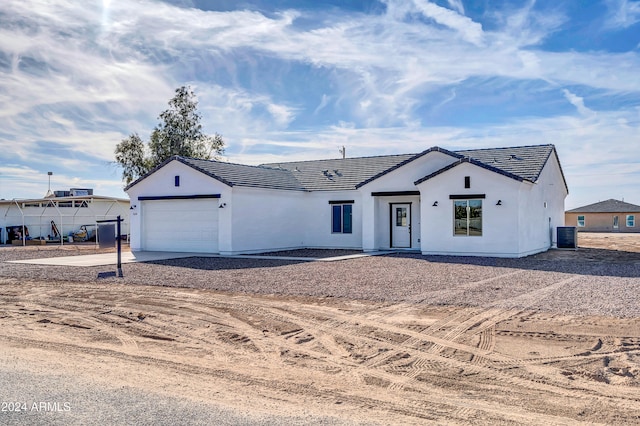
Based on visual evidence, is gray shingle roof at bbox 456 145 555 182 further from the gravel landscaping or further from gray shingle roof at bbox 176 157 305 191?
gray shingle roof at bbox 176 157 305 191

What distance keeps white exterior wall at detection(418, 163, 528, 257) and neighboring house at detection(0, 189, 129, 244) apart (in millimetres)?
23961

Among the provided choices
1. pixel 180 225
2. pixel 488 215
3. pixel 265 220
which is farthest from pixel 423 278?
pixel 180 225

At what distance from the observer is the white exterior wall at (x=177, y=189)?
22.3 meters

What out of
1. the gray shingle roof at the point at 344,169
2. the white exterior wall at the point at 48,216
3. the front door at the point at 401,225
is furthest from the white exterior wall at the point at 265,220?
the white exterior wall at the point at 48,216

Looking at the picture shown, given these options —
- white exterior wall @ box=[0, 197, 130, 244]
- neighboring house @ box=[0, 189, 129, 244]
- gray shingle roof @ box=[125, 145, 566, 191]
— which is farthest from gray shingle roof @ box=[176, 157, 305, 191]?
white exterior wall @ box=[0, 197, 130, 244]

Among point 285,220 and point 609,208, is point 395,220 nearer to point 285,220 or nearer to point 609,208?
point 285,220

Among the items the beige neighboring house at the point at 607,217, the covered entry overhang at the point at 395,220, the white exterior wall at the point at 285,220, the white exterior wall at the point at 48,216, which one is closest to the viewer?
the white exterior wall at the point at 285,220

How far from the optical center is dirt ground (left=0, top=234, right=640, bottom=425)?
5160 millimetres

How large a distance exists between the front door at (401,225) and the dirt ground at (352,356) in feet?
44.3

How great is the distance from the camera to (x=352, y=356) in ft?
22.5

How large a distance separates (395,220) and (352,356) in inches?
692

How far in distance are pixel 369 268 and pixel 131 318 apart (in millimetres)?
8712

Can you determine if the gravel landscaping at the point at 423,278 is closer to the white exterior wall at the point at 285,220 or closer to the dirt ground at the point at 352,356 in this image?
the dirt ground at the point at 352,356

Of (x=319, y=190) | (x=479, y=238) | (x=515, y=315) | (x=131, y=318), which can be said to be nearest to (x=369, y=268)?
(x=479, y=238)
